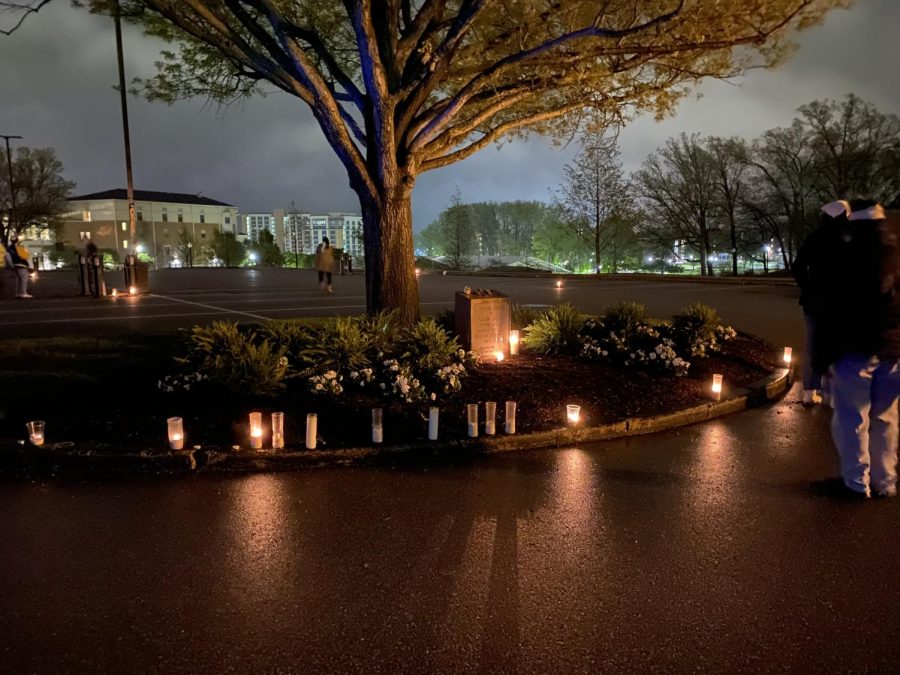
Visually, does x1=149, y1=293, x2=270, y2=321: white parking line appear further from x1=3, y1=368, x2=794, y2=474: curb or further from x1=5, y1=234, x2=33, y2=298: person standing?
x1=3, y1=368, x2=794, y2=474: curb

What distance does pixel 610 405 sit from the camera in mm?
6723

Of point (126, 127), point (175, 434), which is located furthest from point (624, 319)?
point (126, 127)

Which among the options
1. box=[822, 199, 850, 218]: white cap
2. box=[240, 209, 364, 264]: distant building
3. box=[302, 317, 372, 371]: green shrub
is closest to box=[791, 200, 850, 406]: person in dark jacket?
box=[822, 199, 850, 218]: white cap

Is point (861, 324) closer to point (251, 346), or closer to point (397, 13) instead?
point (251, 346)

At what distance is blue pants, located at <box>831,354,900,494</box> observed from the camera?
4.38 metres

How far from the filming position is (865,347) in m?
4.30

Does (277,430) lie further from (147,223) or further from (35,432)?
(147,223)

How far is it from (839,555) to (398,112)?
7988 mm

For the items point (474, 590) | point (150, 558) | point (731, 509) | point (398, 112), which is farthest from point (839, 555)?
point (398, 112)

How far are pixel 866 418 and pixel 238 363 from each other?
5.46 metres

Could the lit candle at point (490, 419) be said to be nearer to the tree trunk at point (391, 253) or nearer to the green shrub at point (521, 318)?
the tree trunk at point (391, 253)

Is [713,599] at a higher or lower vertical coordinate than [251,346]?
lower

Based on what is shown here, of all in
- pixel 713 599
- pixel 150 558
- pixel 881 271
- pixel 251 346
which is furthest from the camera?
pixel 251 346

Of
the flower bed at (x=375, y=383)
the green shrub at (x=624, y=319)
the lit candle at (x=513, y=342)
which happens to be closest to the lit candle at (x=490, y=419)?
the flower bed at (x=375, y=383)
